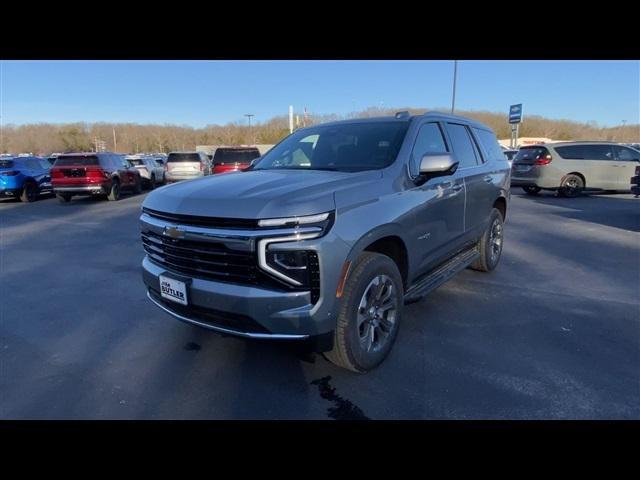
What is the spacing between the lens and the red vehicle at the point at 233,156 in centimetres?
1567

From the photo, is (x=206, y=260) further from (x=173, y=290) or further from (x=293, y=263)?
(x=293, y=263)

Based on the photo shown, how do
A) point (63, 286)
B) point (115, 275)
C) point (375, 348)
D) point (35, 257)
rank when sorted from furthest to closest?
1. point (35, 257)
2. point (115, 275)
3. point (63, 286)
4. point (375, 348)

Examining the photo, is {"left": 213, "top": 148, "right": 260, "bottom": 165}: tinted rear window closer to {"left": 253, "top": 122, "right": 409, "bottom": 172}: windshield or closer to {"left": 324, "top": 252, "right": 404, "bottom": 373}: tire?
{"left": 253, "top": 122, "right": 409, "bottom": 172}: windshield

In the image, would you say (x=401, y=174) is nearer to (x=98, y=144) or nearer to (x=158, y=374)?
(x=158, y=374)

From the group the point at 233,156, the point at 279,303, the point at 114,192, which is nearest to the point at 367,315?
the point at 279,303

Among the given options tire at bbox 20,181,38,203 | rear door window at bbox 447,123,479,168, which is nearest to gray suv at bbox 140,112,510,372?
rear door window at bbox 447,123,479,168

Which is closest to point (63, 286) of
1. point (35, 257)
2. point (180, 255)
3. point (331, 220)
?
point (35, 257)

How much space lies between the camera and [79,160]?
1435 centimetres

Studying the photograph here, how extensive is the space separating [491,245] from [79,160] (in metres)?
14.4

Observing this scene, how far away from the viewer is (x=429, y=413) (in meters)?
2.55

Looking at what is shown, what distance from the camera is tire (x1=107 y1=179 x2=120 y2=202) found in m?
15.3

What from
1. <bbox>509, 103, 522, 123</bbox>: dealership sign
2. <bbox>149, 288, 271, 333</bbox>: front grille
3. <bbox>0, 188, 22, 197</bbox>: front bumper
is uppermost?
<bbox>509, 103, 522, 123</bbox>: dealership sign

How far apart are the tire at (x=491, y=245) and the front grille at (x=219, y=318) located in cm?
371
